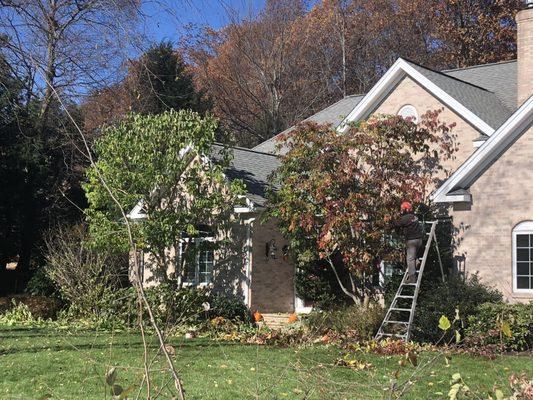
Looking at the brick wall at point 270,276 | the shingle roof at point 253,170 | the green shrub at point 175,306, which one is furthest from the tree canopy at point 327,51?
the green shrub at point 175,306

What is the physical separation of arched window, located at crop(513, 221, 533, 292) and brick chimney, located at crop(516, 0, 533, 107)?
4.76 m

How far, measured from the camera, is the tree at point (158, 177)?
626 inches

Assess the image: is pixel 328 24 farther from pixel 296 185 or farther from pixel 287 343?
pixel 287 343

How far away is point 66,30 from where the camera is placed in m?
5.12

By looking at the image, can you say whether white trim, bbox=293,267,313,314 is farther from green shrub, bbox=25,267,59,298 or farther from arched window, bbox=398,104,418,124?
green shrub, bbox=25,267,59,298

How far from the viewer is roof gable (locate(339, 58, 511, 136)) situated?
643 inches

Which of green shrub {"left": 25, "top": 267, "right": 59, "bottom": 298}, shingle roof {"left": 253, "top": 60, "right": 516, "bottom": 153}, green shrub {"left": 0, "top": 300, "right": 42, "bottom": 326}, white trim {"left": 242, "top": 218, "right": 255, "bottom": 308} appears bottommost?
green shrub {"left": 0, "top": 300, "right": 42, "bottom": 326}

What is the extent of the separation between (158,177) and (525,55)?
10598mm

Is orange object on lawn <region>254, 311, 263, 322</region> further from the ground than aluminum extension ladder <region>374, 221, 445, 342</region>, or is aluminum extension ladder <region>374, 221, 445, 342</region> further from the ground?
aluminum extension ladder <region>374, 221, 445, 342</region>

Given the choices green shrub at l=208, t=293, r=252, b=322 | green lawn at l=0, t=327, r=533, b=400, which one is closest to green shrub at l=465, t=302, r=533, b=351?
green lawn at l=0, t=327, r=533, b=400

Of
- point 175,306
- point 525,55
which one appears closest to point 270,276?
point 175,306

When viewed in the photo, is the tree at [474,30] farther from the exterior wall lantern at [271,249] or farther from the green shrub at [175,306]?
the green shrub at [175,306]

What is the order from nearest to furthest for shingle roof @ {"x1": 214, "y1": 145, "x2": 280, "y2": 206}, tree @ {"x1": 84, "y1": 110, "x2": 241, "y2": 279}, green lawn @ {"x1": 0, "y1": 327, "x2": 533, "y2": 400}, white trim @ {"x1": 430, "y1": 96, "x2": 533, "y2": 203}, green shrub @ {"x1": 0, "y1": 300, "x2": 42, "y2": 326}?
green lawn @ {"x1": 0, "y1": 327, "x2": 533, "y2": 400} → white trim @ {"x1": 430, "y1": 96, "x2": 533, "y2": 203} → tree @ {"x1": 84, "y1": 110, "x2": 241, "y2": 279} → green shrub @ {"x1": 0, "y1": 300, "x2": 42, "y2": 326} → shingle roof @ {"x1": 214, "y1": 145, "x2": 280, "y2": 206}

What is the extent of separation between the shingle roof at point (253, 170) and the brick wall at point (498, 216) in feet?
17.4
